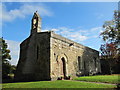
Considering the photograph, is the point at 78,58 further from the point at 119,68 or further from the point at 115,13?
the point at 119,68

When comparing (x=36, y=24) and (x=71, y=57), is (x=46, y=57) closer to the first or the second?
(x=36, y=24)

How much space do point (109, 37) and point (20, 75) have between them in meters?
14.9

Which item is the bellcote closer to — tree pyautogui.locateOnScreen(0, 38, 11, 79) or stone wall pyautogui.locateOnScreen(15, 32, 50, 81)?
stone wall pyautogui.locateOnScreen(15, 32, 50, 81)

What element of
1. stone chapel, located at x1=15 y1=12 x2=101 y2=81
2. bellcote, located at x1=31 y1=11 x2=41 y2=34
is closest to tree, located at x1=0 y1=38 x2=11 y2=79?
stone chapel, located at x1=15 y1=12 x2=101 y2=81

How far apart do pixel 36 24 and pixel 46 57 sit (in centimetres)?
593

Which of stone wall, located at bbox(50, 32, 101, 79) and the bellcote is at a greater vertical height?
the bellcote

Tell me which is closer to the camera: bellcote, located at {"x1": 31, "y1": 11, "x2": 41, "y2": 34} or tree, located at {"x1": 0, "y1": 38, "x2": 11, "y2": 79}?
bellcote, located at {"x1": 31, "y1": 11, "x2": 41, "y2": 34}

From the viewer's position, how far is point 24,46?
878 inches

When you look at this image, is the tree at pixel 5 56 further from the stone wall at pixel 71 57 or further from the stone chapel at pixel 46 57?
the stone wall at pixel 71 57

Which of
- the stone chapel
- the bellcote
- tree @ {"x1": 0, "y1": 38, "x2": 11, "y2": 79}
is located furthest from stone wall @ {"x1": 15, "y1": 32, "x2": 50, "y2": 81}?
tree @ {"x1": 0, "y1": 38, "x2": 11, "y2": 79}

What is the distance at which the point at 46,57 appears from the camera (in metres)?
17.8

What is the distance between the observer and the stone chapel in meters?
17.7

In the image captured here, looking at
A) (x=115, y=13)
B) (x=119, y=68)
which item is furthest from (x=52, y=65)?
(x=119, y=68)

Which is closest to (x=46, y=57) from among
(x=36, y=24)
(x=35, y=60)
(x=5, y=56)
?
(x=35, y=60)
